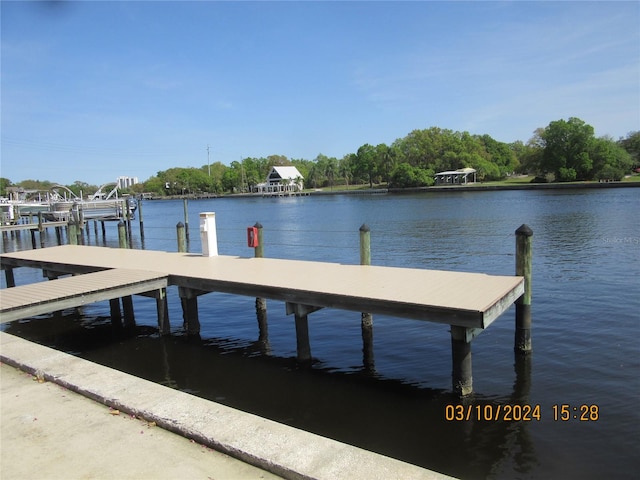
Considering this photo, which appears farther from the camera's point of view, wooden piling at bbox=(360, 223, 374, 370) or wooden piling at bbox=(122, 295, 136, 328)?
wooden piling at bbox=(122, 295, 136, 328)

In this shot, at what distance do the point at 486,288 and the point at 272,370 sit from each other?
13.2 feet

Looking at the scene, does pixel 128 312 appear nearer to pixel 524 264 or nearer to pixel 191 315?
pixel 191 315

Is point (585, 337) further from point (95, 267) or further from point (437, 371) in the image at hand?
point (95, 267)

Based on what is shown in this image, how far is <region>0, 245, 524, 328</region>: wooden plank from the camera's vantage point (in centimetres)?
688

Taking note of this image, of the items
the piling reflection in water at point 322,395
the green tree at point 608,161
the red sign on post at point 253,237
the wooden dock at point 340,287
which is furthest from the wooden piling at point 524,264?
the green tree at point 608,161

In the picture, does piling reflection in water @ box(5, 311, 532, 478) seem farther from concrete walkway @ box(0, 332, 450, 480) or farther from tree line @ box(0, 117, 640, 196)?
tree line @ box(0, 117, 640, 196)

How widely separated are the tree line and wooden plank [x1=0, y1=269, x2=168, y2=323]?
91814 millimetres

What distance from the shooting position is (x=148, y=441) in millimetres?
3971

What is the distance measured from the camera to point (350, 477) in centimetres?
325

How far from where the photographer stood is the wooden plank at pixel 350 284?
688 cm

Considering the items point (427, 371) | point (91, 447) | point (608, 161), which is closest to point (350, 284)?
point (427, 371)

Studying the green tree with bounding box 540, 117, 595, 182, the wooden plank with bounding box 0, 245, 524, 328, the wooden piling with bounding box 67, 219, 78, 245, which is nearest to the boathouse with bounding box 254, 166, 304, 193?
the green tree with bounding box 540, 117, 595, 182

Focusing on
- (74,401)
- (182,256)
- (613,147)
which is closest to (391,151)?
(613,147)

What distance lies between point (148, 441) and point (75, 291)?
5.79 metres
